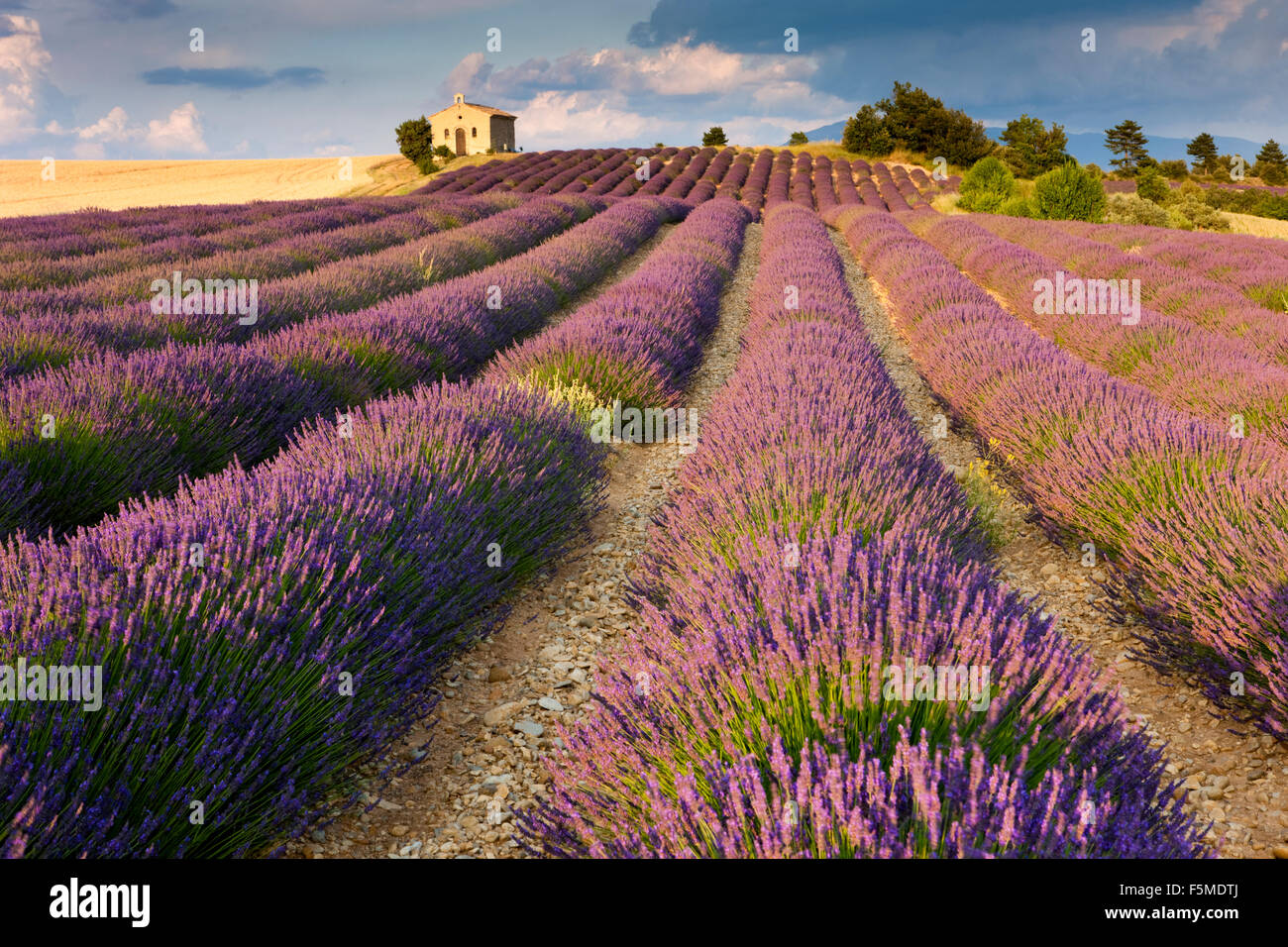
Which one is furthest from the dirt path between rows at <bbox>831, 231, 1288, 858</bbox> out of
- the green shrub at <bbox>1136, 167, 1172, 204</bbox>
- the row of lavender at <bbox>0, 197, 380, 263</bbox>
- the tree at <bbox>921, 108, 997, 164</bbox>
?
the tree at <bbox>921, 108, 997, 164</bbox>

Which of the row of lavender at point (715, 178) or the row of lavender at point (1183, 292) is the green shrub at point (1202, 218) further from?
the row of lavender at point (1183, 292)

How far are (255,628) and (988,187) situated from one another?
2290cm

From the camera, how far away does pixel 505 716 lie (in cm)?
247

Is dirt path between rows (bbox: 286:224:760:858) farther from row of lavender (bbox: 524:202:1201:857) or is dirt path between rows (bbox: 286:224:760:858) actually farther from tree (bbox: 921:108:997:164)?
tree (bbox: 921:108:997:164)

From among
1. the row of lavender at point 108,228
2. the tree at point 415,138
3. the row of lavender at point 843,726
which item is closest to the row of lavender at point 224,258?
the row of lavender at point 108,228

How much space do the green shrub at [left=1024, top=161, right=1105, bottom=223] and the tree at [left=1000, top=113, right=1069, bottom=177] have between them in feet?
62.0

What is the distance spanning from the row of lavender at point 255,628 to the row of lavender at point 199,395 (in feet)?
3.42

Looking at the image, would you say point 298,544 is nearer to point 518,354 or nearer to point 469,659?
point 469,659

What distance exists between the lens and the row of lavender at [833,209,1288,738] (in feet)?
7.83

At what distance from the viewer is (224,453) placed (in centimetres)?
415

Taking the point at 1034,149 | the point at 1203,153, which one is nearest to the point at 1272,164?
the point at 1203,153

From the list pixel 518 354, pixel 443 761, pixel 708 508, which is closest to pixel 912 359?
pixel 518 354

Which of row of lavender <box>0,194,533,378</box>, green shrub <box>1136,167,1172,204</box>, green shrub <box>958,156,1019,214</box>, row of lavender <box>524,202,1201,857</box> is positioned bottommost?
row of lavender <box>524,202,1201,857</box>
